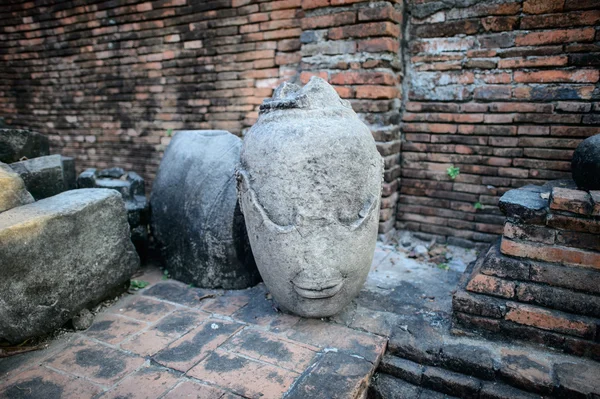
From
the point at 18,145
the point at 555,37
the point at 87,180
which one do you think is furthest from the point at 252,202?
the point at 555,37

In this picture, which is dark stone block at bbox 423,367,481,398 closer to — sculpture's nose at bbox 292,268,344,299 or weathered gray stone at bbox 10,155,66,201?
sculpture's nose at bbox 292,268,344,299

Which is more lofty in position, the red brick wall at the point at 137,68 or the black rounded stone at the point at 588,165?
the red brick wall at the point at 137,68

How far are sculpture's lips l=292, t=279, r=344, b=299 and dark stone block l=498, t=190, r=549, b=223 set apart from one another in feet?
3.43

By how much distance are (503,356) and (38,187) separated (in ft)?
10.5

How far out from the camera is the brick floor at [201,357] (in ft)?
5.89

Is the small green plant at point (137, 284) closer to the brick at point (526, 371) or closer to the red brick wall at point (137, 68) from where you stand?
the red brick wall at point (137, 68)

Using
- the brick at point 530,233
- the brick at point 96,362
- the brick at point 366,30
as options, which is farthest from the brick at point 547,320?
the brick at point 366,30

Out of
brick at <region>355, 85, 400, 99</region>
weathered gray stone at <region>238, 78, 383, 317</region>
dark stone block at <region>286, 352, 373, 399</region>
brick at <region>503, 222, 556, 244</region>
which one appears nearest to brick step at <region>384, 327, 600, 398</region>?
dark stone block at <region>286, 352, 373, 399</region>

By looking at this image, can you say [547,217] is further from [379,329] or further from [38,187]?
[38,187]

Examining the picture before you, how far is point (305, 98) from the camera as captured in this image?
215 centimetres

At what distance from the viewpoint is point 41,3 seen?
557 centimetres

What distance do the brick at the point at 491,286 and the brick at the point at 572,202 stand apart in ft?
1.61

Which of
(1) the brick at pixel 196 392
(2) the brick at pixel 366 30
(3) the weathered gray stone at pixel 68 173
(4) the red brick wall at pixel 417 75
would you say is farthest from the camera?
(3) the weathered gray stone at pixel 68 173

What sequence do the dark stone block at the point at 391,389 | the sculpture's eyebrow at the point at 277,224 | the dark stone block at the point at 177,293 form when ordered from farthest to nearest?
the dark stone block at the point at 177,293 < the sculpture's eyebrow at the point at 277,224 < the dark stone block at the point at 391,389
